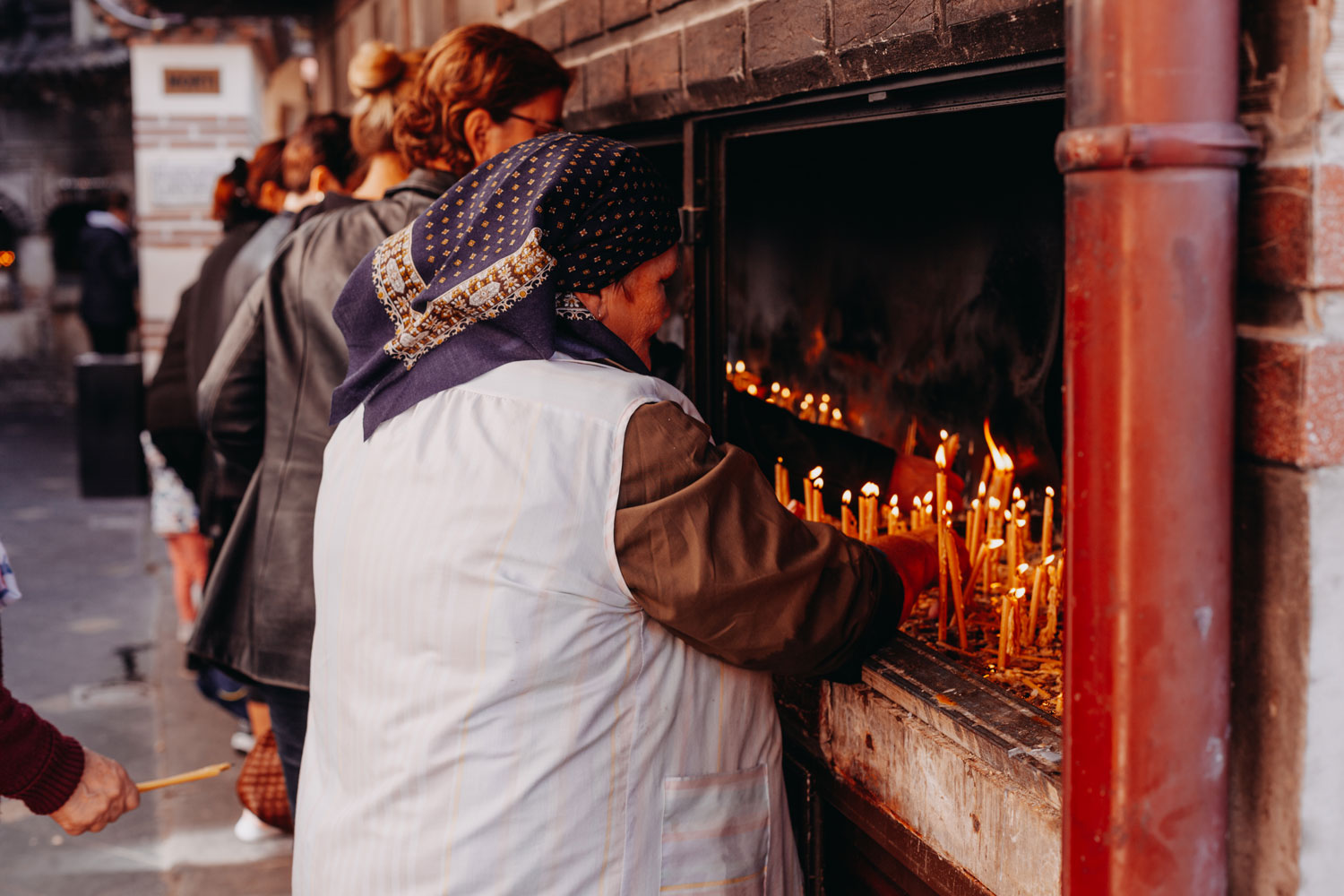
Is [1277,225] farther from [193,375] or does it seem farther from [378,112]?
[193,375]

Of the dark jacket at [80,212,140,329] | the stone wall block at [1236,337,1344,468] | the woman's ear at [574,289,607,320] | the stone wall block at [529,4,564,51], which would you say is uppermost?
the stone wall block at [529,4,564,51]

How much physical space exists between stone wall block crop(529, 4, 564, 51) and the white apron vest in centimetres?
179

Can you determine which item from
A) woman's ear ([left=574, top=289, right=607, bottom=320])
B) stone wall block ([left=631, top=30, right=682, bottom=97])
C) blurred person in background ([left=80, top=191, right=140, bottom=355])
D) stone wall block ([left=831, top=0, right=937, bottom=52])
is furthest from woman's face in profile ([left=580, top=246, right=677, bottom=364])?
blurred person in background ([left=80, top=191, right=140, bottom=355])

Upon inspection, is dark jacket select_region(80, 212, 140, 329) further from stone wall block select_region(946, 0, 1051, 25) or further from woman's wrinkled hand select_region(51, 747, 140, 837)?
stone wall block select_region(946, 0, 1051, 25)

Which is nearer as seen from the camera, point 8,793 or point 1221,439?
point 1221,439

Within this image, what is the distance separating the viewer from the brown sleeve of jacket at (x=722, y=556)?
4.85ft

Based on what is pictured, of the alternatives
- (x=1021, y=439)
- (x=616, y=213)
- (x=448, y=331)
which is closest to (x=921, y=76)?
(x=616, y=213)

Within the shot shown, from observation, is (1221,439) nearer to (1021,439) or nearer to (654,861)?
(654,861)

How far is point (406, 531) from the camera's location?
1581 mm

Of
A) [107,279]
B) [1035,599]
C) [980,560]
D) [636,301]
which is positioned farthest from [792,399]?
[107,279]

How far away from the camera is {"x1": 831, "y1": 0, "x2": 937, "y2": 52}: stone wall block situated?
1765mm

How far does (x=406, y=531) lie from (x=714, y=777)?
1.62 ft

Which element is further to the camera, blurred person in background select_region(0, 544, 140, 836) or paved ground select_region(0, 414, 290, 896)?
paved ground select_region(0, 414, 290, 896)

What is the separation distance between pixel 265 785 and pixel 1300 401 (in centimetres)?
297
